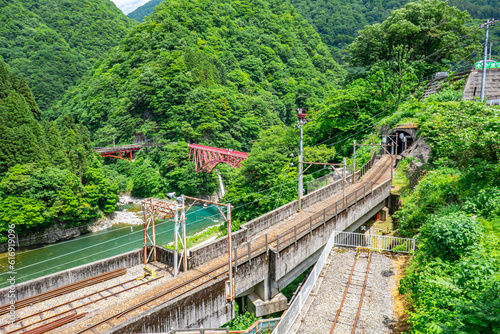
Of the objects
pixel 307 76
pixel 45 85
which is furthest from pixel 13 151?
pixel 307 76

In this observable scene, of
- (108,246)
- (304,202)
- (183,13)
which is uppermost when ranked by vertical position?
(183,13)

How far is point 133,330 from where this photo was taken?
9.87 meters

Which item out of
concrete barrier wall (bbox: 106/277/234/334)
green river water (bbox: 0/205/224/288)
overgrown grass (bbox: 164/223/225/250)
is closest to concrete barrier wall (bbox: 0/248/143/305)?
concrete barrier wall (bbox: 106/277/234/334)

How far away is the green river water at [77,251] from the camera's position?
92.0ft

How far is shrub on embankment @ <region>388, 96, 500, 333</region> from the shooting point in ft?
25.1

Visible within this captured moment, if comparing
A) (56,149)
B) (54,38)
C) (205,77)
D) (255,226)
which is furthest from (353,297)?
(54,38)

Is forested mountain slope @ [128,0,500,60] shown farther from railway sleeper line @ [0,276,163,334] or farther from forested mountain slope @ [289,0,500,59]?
railway sleeper line @ [0,276,163,334]

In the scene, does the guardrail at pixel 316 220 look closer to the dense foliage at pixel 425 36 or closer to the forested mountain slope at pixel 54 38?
the dense foliage at pixel 425 36

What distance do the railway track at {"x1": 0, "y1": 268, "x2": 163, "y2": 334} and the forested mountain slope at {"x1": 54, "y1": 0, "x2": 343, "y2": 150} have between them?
4512 centimetres

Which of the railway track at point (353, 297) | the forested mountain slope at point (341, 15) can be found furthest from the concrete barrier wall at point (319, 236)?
the forested mountain slope at point (341, 15)

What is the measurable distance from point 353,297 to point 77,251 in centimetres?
2701

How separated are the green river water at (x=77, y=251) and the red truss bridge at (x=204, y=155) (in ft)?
31.7

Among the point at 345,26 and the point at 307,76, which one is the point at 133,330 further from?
the point at 345,26

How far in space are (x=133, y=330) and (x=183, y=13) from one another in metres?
85.3
